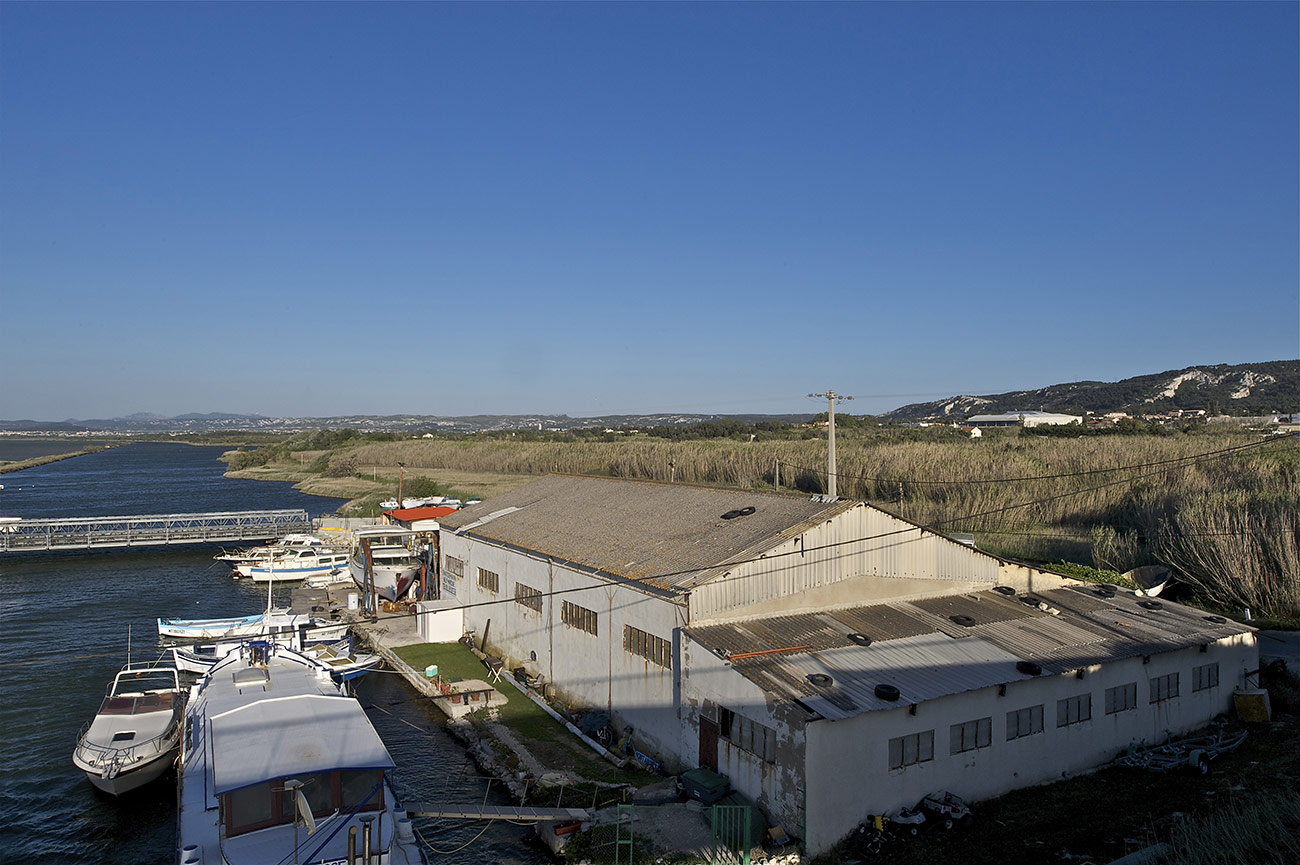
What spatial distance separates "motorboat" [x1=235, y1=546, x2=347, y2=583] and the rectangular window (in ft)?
124

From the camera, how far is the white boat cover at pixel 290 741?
13375 mm

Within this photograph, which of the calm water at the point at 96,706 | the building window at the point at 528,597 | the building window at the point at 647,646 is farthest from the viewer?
the building window at the point at 528,597

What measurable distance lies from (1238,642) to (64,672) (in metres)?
35.5

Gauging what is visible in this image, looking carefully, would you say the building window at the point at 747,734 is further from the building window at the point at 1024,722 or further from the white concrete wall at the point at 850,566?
the building window at the point at 1024,722

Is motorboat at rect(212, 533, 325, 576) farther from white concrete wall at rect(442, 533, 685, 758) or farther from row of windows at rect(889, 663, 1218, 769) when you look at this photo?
row of windows at rect(889, 663, 1218, 769)

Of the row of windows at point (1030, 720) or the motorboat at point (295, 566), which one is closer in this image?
the row of windows at point (1030, 720)

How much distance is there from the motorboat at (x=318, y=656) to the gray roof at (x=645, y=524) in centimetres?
545

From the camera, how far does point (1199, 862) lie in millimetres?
10227

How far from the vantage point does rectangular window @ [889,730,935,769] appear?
1505 centimetres

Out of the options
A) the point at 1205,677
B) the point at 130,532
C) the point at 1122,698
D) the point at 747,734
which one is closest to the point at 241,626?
the point at 747,734

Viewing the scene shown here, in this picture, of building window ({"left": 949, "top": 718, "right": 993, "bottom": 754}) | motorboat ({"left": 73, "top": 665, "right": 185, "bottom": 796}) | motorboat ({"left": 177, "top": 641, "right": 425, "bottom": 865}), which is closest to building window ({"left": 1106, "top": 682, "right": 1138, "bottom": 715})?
building window ({"left": 949, "top": 718, "right": 993, "bottom": 754})

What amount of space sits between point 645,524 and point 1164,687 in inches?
529

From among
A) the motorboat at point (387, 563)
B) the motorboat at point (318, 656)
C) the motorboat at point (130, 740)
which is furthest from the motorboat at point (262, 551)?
the motorboat at point (130, 740)

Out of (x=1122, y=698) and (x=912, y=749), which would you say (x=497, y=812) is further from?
(x=1122, y=698)
